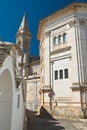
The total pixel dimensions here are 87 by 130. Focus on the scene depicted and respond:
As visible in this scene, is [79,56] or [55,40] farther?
[55,40]

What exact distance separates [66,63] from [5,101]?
14252mm

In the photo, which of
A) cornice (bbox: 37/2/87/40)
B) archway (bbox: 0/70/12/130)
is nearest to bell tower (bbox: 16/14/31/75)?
cornice (bbox: 37/2/87/40)

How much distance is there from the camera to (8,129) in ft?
34.4

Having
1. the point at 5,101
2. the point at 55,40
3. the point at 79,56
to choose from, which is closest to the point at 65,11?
the point at 55,40

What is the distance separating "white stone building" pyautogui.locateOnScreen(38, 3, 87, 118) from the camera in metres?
21.4

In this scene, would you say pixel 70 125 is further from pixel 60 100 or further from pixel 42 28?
pixel 42 28

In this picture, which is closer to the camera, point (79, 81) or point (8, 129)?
point (8, 129)

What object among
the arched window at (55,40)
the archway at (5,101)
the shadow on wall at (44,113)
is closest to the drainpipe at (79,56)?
the arched window at (55,40)

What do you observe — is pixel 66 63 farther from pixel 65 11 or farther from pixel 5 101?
pixel 5 101

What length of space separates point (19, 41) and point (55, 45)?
34369 mm

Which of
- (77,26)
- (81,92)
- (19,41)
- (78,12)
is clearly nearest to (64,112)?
(81,92)

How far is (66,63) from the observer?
2356cm

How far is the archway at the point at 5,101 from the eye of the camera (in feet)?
34.2

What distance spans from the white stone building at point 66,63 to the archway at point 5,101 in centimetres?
1172
